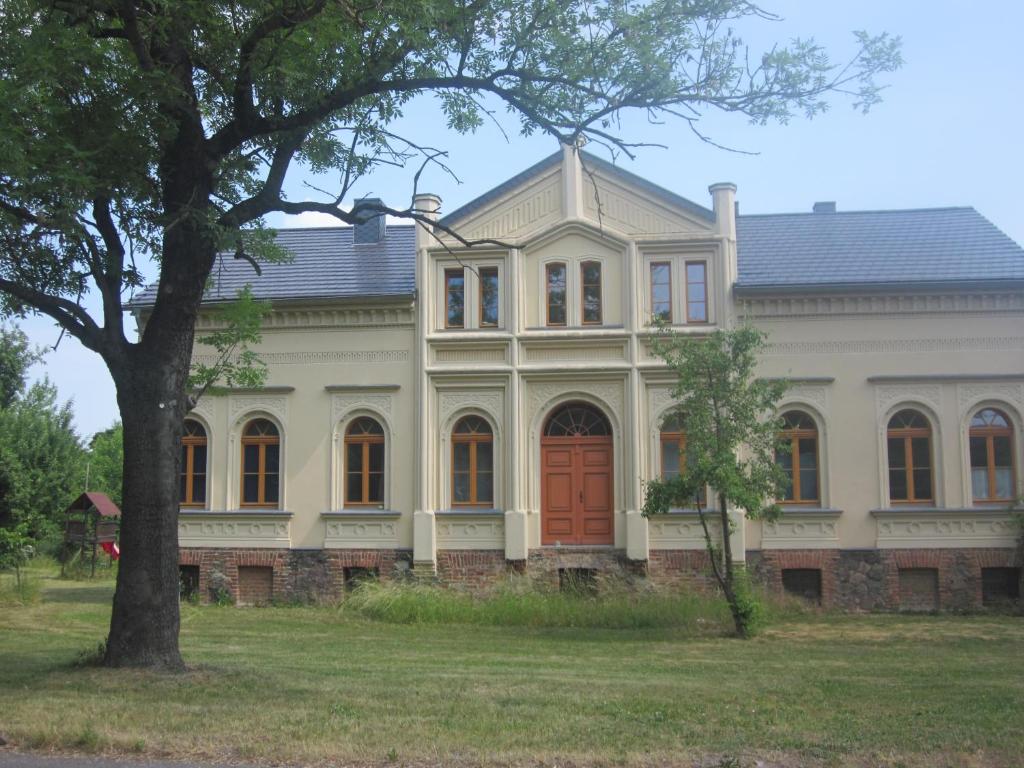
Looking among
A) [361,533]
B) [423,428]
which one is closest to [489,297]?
[423,428]

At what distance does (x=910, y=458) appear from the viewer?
20.4 meters

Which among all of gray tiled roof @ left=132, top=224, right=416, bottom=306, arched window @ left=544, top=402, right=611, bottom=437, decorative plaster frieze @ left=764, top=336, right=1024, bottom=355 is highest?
gray tiled roof @ left=132, top=224, right=416, bottom=306

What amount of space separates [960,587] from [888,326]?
533 centimetres

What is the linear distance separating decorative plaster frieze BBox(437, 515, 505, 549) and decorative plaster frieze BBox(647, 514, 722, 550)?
3085 mm

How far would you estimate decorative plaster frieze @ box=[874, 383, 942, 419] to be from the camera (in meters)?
20.3

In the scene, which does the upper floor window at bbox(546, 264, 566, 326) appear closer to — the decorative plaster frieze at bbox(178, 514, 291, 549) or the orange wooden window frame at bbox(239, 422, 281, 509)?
the orange wooden window frame at bbox(239, 422, 281, 509)

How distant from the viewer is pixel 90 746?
7828 millimetres

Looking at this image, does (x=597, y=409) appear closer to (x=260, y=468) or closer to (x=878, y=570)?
(x=878, y=570)

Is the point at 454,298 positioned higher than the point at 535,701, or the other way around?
the point at 454,298

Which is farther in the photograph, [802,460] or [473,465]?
[473,465]

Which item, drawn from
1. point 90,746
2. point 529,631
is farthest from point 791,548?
point 90,746

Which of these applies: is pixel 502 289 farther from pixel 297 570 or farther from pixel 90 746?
pixel 90 746

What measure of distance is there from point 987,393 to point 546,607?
9.87 meters

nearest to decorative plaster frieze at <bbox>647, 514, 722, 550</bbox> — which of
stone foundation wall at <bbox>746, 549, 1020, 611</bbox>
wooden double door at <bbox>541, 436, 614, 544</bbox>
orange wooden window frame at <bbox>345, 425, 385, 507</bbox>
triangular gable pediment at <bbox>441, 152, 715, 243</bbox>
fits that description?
wooden double door at <bbox>541, 436, 614, 544</bbox>
